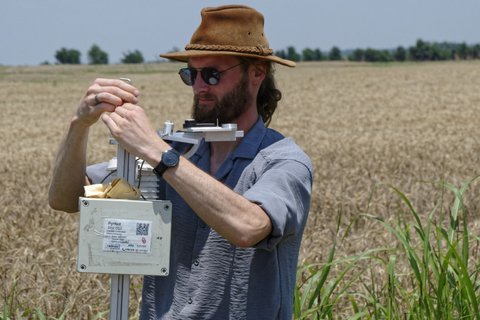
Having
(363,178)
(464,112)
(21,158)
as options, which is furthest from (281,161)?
(464,112)

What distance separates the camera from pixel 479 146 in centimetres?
1320

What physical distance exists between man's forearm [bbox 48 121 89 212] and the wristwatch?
33 cm

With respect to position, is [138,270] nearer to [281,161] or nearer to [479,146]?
[281,161]

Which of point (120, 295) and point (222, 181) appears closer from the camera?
point (120, 295)

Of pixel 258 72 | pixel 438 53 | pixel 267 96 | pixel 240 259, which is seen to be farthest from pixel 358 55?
pixel 240 259

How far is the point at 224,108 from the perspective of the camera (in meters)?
2.52

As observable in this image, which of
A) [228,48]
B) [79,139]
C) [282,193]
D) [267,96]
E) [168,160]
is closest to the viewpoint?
[168,160]

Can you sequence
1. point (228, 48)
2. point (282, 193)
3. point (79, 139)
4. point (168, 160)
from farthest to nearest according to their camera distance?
point (228, 48)
point (79, 139)
point (282, 193)
point (168, 160)

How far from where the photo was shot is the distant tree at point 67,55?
88.4 metres

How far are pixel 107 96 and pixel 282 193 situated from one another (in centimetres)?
45

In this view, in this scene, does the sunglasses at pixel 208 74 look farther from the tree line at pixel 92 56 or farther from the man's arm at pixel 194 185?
the tree line at pixel 92 56

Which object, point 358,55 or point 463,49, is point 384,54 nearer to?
point 358,55

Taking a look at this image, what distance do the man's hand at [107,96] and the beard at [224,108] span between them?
30 centimetres

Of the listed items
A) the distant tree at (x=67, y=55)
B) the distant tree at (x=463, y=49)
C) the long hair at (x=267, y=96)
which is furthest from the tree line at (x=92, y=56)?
the long hair at (x=267, y=96)
